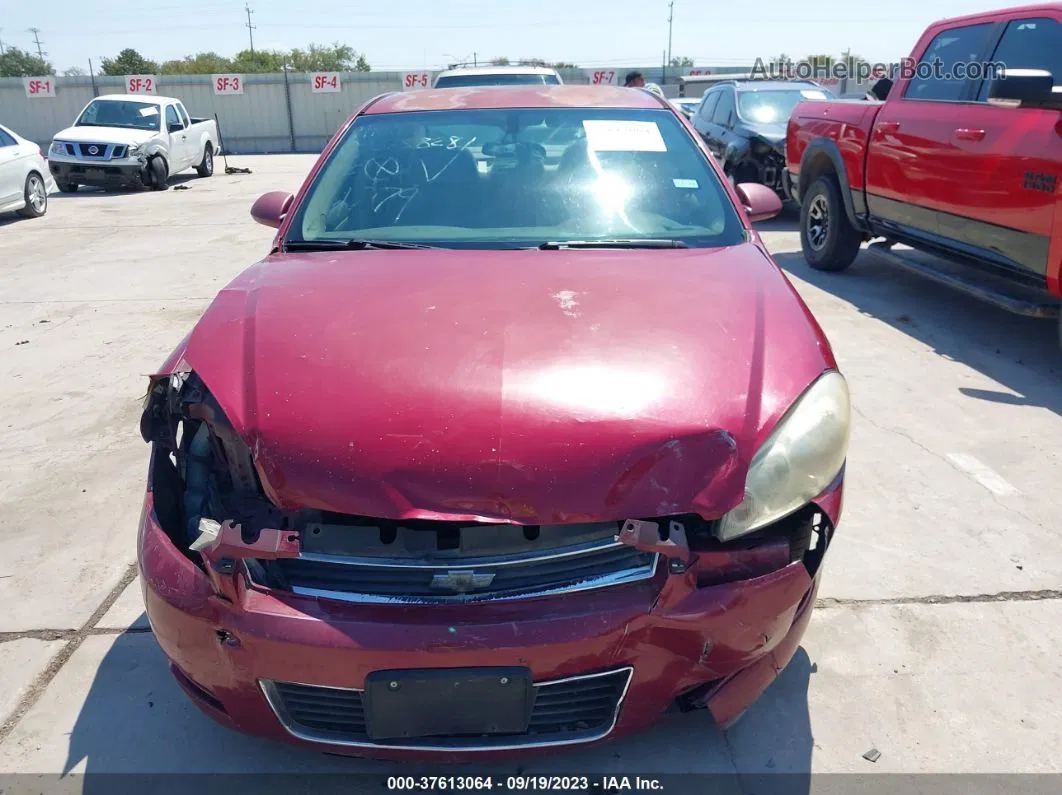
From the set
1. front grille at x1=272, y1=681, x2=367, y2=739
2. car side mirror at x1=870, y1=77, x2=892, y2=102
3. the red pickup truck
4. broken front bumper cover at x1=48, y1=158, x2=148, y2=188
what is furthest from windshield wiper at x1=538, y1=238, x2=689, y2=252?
broken front bumper cover at x1=48, y1=158, x2=148, y2=188

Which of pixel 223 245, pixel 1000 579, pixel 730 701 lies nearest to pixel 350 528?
pixel 730 701

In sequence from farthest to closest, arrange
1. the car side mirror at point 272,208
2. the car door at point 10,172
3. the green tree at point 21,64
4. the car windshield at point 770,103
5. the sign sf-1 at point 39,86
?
the green tree at point 21,64, the sign sf-1 at point 39,86, the car door at point 10,172, the car windshield at point 770,103, the car side mirror at point 272,208

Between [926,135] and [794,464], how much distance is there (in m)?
4.75

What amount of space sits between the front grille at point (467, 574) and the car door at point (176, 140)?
16.4 metres

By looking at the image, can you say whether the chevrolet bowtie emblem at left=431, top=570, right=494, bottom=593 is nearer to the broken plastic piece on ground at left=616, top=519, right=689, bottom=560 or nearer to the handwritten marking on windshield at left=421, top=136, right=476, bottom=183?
the broken plastic piece on ground at left=616, top=519, right=689, bottom=560

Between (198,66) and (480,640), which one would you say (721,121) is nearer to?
(480,640)

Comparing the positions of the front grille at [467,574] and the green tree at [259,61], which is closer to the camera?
the front grille at [467,574]

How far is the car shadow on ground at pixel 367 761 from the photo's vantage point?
2205 mm

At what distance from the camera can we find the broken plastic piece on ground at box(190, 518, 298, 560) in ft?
5.98

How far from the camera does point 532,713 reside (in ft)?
6.21

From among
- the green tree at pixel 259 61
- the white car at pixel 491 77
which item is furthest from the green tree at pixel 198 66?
the white car at pixel 491 77

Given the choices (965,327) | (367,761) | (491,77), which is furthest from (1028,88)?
(491,77)

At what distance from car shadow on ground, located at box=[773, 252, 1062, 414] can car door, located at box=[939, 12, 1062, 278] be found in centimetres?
65

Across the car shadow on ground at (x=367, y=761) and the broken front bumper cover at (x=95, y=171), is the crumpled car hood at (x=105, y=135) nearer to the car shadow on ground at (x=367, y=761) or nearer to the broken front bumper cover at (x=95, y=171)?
the broken front bumper cover at (x=95, y=171)
